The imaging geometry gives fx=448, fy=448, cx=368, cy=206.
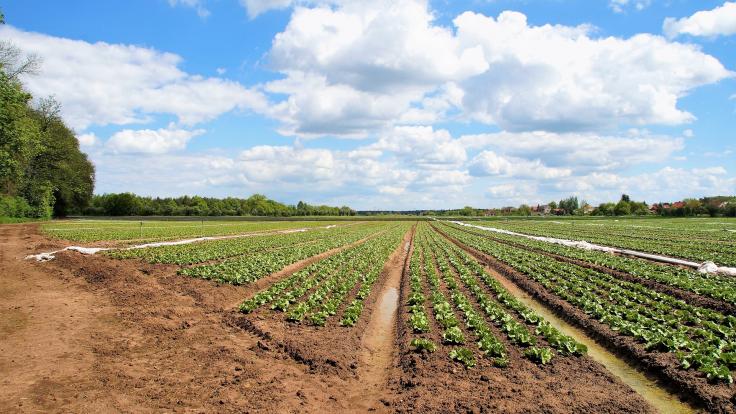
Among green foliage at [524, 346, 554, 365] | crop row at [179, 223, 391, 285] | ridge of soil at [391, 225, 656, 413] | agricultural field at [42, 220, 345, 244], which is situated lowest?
ridge of soil at [391, 225, 656, 413]

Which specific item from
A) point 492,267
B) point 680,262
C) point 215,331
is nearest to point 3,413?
point 215,331

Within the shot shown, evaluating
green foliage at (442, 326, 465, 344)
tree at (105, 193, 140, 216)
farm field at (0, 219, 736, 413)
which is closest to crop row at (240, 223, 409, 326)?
farm field at (0, 219, 736, 413)

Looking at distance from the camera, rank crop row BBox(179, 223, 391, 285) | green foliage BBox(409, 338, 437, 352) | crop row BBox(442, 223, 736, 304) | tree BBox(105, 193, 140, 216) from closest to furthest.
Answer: green foliage BBox(409, 338, 437, 352), crop row BBox(442, 223, 736, 304), crop row BBox(179, 223, 391, 285), tree BBox(105, 193, 140, 216)

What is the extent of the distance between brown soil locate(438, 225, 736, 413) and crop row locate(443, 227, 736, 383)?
187 mm

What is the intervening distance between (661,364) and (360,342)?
6791mm

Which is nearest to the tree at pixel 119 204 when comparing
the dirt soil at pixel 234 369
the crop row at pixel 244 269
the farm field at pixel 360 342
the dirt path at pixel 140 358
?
the crop row at pixel 244 269

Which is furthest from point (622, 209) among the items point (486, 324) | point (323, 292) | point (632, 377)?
point (632, 377)

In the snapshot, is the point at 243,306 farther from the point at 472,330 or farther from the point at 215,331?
the point at 472,330

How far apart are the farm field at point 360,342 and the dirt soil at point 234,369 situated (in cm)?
4

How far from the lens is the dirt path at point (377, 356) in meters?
8.29

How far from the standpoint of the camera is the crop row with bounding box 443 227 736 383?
961 cm

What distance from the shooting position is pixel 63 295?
1584cm

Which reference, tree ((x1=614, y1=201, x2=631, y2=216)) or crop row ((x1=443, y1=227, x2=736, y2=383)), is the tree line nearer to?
crop row ((x1=443, y1=227, x2=736, y2=383))

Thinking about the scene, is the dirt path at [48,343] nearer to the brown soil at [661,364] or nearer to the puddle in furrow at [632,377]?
the puddle in furrow at [632,377]
